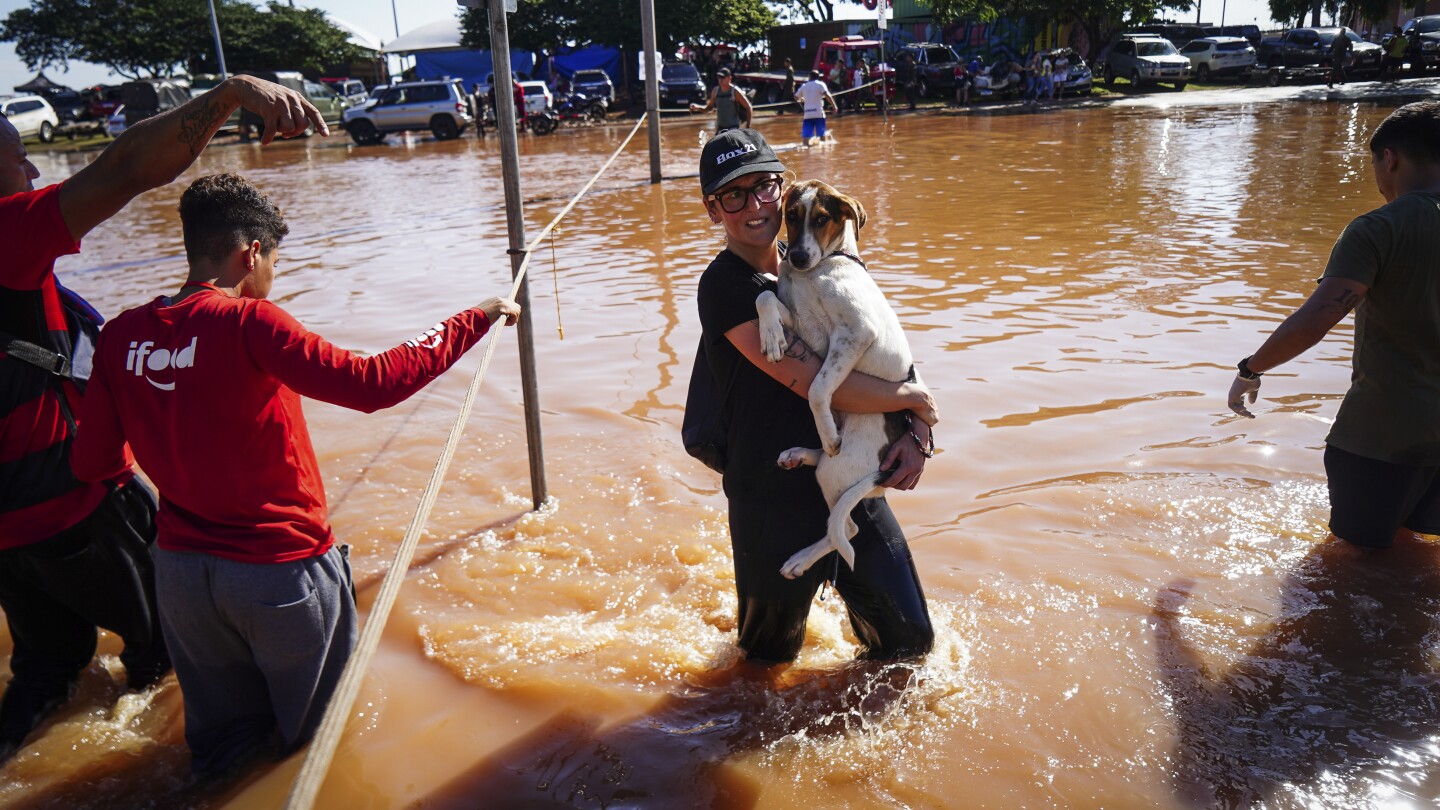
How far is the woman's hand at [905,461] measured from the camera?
2568mm

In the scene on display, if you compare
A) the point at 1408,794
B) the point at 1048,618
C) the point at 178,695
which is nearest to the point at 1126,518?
the point at 1048,618

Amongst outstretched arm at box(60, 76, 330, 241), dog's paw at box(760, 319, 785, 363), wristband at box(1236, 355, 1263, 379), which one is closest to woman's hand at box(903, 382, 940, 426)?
dog's paw at box(760, 319, 785, 363)

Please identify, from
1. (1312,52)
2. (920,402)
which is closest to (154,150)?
(920,402)

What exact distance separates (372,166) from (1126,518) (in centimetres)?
2189

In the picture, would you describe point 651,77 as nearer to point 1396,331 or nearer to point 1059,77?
point 1396,331

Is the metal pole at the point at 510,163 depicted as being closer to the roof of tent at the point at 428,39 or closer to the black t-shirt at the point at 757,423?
the black t-shirt at the point at 757,423

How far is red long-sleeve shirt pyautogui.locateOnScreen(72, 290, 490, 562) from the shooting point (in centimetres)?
230

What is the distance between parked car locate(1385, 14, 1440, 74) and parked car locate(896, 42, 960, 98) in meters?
13.2

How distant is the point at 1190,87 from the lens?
31.7 meters

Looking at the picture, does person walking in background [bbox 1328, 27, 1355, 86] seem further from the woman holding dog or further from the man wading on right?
the woman holding dog

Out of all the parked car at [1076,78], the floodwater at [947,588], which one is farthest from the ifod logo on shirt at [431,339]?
the parked car at [1076,78]

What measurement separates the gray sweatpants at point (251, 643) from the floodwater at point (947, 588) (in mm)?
194

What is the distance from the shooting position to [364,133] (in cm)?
2989

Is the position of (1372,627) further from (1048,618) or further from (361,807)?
(361,807)
